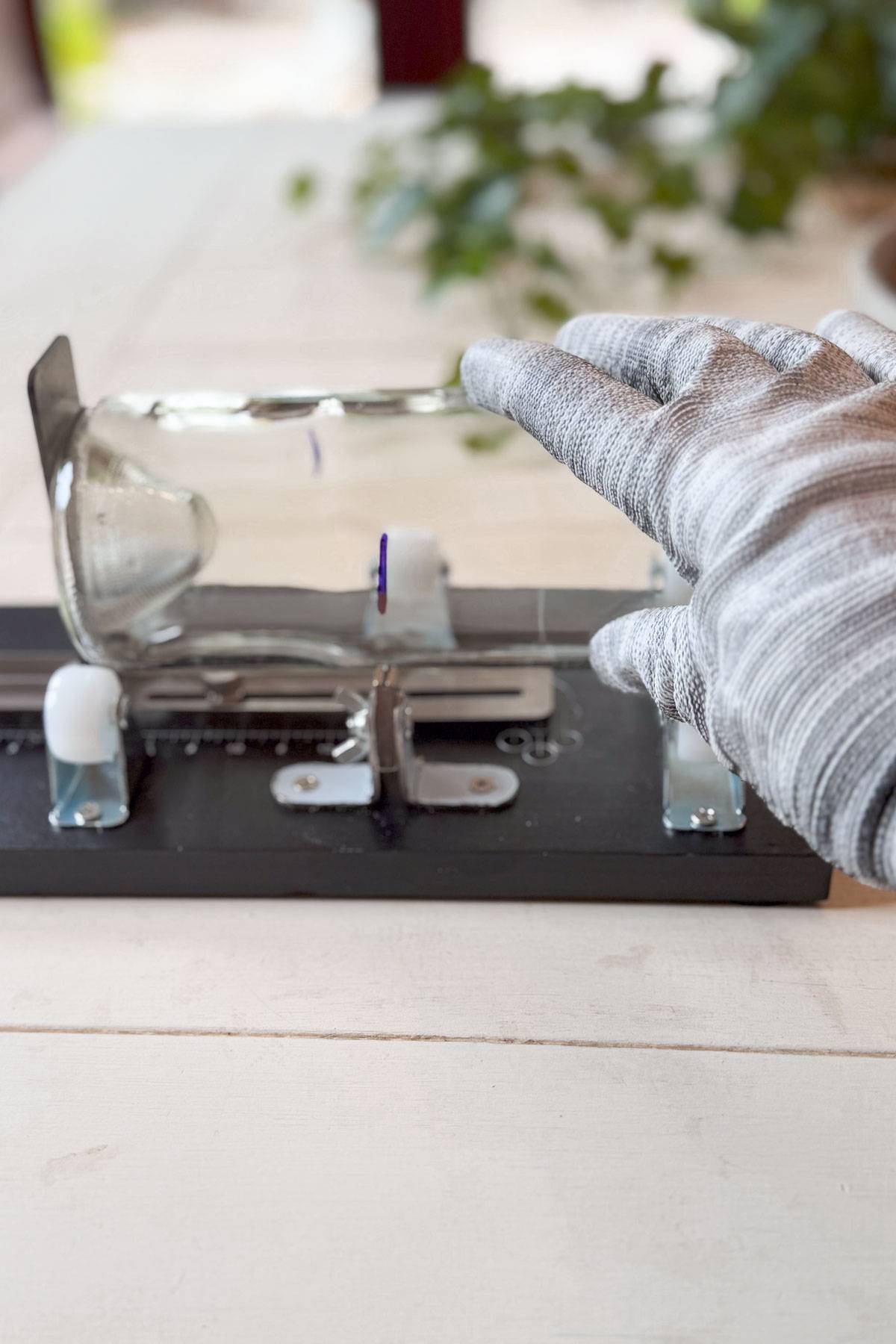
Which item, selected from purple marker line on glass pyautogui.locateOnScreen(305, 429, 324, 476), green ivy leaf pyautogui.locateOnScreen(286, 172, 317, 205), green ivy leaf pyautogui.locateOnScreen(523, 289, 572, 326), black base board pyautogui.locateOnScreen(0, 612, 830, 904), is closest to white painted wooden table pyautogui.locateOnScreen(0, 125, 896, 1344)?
black base board pyautogui.locateOnScreen(0, 612, 830, 904)

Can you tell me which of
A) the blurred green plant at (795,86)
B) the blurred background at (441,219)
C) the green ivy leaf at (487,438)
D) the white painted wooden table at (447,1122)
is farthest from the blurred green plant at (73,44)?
the white painted wooden table at (447,1122)

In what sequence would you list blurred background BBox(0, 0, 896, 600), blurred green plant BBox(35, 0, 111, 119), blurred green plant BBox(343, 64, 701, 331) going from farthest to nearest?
1. blurred green plant BBox(35, 0, 111, 119)
2. blurred green plant BBox(343, 64, 701, 331)
3. blurred background BBox(0, 0, 896, 600)

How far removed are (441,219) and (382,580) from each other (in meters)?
0.67

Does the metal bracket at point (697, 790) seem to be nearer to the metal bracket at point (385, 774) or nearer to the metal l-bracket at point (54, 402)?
the metal bracket at point (385, 774)

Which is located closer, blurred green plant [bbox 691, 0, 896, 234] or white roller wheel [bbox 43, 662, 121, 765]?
white roller wheel [bbox 43, 662, 121, 765]

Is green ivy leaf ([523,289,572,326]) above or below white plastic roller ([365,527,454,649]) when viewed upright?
below

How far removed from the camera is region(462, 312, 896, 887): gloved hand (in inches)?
10.4

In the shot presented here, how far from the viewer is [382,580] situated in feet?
1.39

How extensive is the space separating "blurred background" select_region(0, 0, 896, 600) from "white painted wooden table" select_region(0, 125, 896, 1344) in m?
0.28

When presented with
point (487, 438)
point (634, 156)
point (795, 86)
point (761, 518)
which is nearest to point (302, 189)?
point (634, 156)

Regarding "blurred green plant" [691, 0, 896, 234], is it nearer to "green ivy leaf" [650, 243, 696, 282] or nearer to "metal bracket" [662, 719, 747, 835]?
"green ivy leaf" [650, 243, 696, 282]

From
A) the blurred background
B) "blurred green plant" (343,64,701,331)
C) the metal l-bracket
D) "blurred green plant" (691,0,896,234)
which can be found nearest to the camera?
the metal l-bracket

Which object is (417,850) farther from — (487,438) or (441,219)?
(441,219)

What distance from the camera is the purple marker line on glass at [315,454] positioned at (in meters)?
0.46
